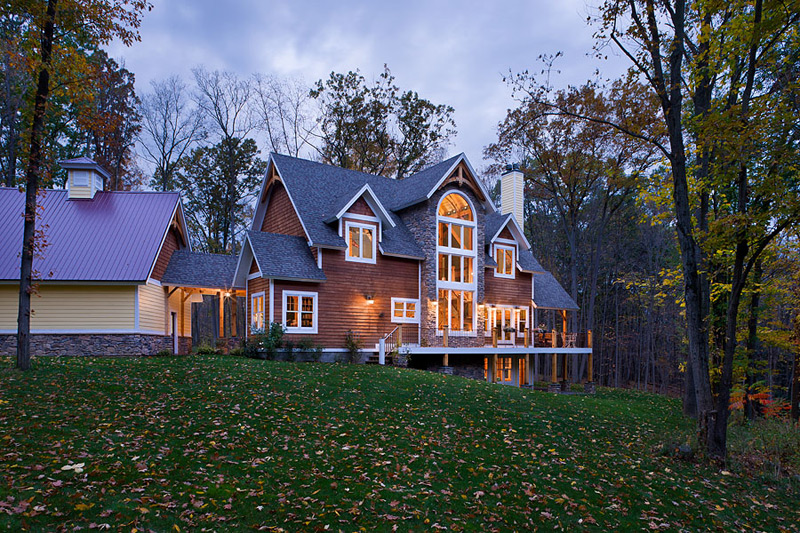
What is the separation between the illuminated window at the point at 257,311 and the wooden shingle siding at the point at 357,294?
1024 mm

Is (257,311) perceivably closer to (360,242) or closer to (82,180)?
(360,242)

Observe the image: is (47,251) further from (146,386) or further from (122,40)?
(146,386)

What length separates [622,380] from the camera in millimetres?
39031

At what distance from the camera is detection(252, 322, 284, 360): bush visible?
17609mm

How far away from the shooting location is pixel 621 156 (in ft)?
85.5

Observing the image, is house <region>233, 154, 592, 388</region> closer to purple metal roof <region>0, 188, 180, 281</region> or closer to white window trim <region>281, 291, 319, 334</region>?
white window trim <region>281, 291, 319, 334</region>

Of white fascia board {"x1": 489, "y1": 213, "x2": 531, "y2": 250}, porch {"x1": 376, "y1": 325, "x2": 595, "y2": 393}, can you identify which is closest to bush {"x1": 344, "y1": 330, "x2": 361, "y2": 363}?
porch {"x1": 376, "y1": 325, "x2": 595, "y2": 393}

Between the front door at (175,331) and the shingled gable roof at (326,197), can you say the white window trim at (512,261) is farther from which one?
the front door at (175,331)

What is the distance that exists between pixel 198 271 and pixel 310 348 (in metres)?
6.49

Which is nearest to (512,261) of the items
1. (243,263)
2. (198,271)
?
(243,263)

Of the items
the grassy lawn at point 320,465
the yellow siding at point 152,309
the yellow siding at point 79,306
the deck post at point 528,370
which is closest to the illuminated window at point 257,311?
the yellow siding at point 152,309

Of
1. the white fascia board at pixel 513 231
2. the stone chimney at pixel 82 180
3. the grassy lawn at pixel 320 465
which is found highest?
the stone chimney at pixel 82 180

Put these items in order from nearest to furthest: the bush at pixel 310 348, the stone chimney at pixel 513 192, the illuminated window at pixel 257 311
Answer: the bush at pixel 310 348 < the illuminated window at pixel 257 311 < the stone chimney at pixel 513 192

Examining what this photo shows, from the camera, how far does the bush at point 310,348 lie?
1830 cm
